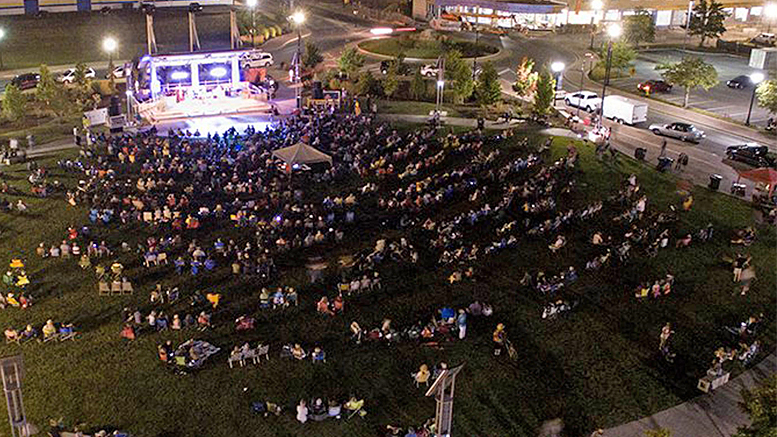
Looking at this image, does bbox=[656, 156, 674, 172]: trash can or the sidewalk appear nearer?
the sidewalk

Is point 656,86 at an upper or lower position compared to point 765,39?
lower

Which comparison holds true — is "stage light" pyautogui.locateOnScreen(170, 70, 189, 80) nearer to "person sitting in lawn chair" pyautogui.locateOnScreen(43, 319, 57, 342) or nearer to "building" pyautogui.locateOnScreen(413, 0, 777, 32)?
"person sitting in lawn chair" pyautogui.locateOnScreen(43, 319, 57, 342)

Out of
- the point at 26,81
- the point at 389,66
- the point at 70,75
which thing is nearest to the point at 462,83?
the point at 389,66

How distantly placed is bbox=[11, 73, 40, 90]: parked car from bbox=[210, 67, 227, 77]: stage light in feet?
51.4

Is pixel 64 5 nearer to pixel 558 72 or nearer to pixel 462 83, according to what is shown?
pixel 462 83

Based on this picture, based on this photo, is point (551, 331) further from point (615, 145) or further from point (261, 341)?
point (615, 145)

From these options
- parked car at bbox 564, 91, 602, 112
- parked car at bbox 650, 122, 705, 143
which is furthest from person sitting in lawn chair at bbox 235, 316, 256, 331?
parked car at bbox 564, 91, 602, 112

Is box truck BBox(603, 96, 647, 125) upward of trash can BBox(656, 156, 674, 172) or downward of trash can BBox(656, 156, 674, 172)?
upward

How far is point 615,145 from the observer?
162 ft

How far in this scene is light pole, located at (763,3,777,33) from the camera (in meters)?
97.4

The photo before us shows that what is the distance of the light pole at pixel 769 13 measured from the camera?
319 feet

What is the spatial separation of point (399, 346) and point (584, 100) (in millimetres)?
37593

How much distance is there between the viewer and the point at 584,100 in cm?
5869

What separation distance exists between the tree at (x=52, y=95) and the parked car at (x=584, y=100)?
123 ft
